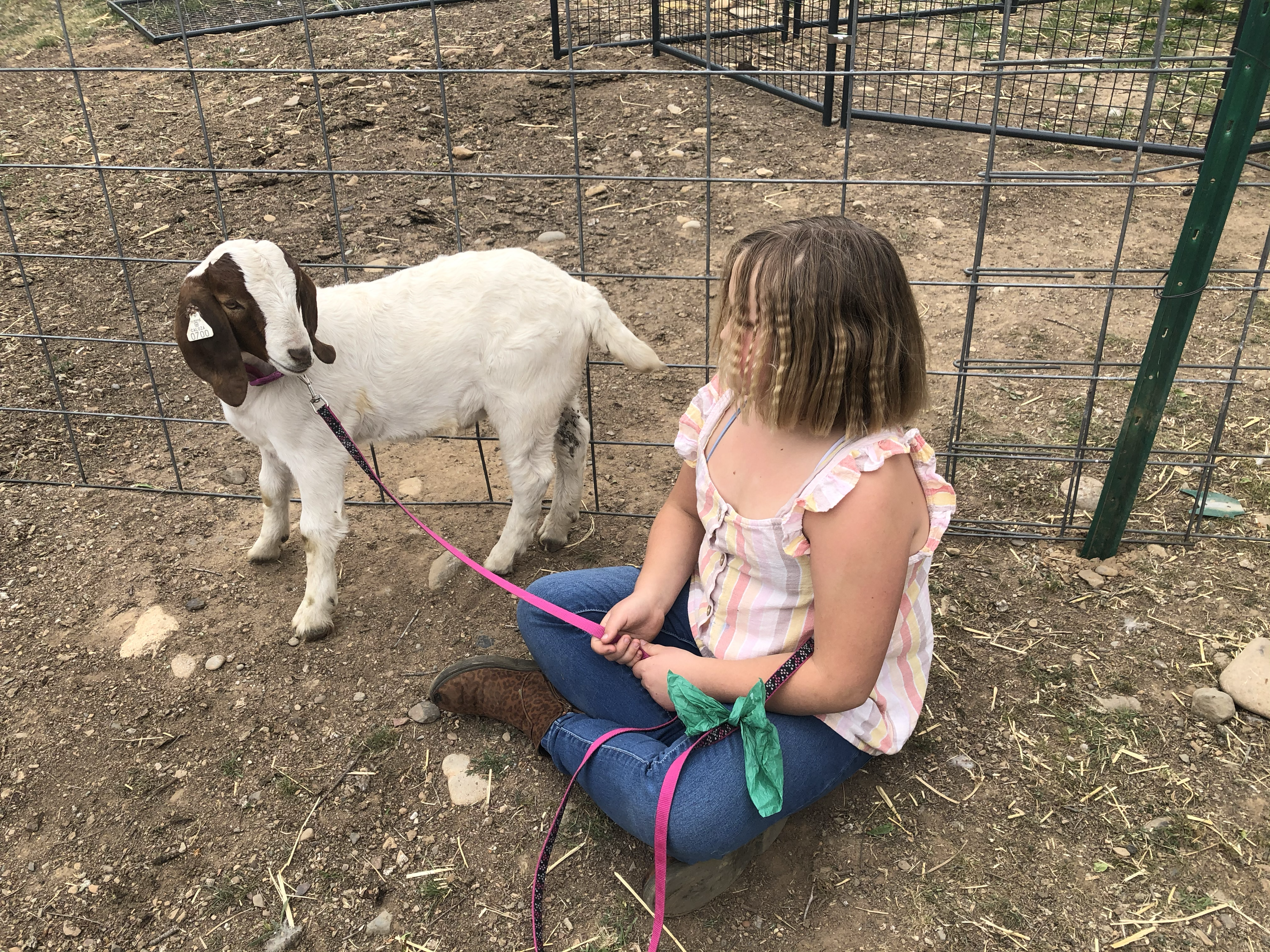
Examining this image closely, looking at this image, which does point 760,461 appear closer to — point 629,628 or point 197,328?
point 629,628

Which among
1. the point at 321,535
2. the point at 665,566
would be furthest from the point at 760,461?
the point at 321,535

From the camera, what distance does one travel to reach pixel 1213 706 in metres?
2.48

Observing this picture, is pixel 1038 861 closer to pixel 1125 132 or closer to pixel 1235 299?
pixel 1235 299

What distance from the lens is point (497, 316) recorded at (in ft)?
9.27

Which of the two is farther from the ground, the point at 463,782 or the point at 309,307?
the point at 309,307

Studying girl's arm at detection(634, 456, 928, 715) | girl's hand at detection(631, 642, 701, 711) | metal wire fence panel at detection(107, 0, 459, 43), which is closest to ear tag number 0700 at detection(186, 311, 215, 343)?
girl's hand at detection(631, 642, 701, 711)

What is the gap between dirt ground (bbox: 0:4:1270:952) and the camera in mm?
2117

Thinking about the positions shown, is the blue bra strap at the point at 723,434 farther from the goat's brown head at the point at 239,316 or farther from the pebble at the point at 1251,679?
the pebble at the point at 1251,679

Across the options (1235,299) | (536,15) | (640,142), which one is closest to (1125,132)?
(1235,299)

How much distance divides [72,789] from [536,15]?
758 centimetres

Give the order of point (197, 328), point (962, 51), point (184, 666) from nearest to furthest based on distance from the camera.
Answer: point (197, 328), point (184, 666), point (962, 51)

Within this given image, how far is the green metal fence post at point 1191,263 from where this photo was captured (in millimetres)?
2324

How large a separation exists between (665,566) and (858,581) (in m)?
0.57

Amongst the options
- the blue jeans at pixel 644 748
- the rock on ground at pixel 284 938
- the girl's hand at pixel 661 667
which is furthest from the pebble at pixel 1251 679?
the rock on ground at pixel 284 938
